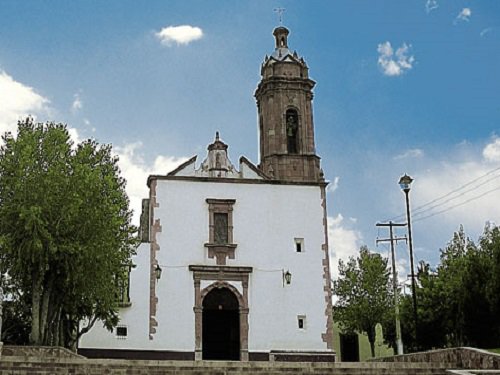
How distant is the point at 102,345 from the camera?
29438 mm

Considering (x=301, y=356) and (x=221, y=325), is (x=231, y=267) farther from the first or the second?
(x=301, y=356)

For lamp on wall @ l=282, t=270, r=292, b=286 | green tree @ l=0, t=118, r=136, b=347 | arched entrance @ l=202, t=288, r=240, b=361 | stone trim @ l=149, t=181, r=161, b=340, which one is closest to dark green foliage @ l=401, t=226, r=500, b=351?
lamp on wall @ l=282, t=270, r=292, b=286

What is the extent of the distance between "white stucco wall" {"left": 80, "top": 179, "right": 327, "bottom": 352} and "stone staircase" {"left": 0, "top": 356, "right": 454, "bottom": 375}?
1520 centimetres

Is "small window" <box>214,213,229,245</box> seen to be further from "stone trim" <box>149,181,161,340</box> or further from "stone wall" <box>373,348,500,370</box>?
"stone wall" <box>373,348,500,370</box>

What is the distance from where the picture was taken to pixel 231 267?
31422 mm

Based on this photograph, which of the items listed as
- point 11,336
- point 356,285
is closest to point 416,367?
point 11,336

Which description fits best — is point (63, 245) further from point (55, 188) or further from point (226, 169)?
point (226, 169)

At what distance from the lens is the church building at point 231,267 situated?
30203 mm

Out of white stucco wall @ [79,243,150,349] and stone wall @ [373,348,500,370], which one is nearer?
stone wall @ [373,348,500,370]

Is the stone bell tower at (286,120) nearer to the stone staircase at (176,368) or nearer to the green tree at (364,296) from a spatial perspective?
the green tree at (364,296)

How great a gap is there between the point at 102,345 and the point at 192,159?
9.20 meters

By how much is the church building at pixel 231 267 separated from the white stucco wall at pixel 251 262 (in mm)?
44

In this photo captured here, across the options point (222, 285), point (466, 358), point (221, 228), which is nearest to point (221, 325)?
point (222, 285)

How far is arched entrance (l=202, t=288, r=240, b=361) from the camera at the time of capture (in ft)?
104
